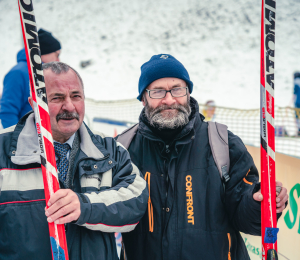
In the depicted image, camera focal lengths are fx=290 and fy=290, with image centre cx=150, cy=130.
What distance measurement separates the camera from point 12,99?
2.48 metres

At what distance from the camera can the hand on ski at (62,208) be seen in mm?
1131

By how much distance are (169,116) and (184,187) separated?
430 mm

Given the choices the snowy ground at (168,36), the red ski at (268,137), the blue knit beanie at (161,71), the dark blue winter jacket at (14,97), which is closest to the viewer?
the red ski at (268,137)

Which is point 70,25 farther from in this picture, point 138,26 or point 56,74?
point 56,74

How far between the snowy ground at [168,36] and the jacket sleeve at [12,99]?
16.2 m

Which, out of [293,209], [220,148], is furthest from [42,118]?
[293,209]

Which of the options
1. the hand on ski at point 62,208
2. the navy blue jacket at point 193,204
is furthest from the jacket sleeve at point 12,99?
the hand on ski at point 62,208

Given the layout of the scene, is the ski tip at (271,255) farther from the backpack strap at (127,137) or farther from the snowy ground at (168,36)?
the snowy ground at (168,36)

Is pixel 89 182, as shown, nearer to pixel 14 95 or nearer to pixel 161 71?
pixel 161 71

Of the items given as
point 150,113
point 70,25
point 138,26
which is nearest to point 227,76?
point 138,26

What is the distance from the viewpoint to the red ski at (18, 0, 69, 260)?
46.6 inches

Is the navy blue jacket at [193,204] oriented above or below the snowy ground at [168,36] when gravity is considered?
below

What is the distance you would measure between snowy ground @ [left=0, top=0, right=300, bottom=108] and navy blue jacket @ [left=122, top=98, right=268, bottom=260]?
17.2 metres

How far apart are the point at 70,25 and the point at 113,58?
420 centimetres
